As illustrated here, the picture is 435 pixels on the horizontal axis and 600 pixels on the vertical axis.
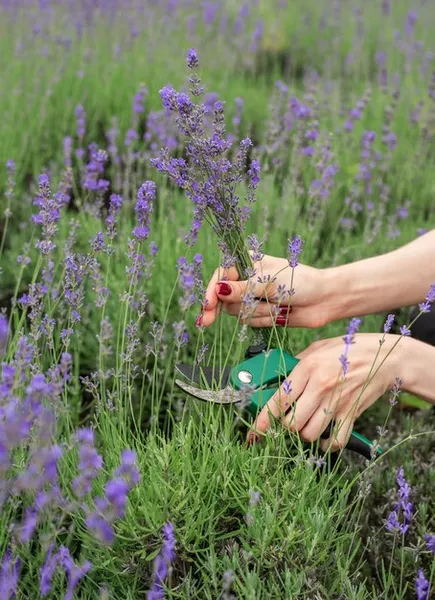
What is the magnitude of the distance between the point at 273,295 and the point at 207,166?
1.11ft

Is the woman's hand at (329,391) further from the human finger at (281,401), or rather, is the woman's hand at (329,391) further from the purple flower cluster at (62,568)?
the purple flower cluster at (62,568)

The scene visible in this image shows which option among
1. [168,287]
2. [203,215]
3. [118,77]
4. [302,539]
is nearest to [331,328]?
[168,287]

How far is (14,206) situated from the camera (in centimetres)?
333

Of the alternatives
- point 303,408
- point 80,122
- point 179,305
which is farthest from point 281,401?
point 80,122

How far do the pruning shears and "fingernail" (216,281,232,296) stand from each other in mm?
156

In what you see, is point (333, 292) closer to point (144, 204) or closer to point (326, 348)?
point (326, 348)

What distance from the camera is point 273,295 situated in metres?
1.82

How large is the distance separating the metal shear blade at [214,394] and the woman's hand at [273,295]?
0.15 metres

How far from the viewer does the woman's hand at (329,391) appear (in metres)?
1.67

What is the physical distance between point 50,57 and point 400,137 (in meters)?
2.10

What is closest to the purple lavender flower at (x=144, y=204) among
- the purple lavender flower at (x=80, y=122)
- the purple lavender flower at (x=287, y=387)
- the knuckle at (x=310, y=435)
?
the purple lavender flower at (x=287, y=387)

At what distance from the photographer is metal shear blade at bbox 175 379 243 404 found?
167cm

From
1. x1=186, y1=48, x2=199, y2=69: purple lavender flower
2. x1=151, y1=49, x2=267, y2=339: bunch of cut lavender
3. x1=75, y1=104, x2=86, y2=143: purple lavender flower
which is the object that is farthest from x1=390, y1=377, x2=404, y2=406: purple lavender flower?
x1=75, y1=104, x2=86, y2=143: purple lavender flower

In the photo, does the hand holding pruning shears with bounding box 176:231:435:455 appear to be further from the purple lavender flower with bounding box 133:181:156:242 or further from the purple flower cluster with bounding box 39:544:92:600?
the purple flower cluster with bounding box 39:544:92:600
